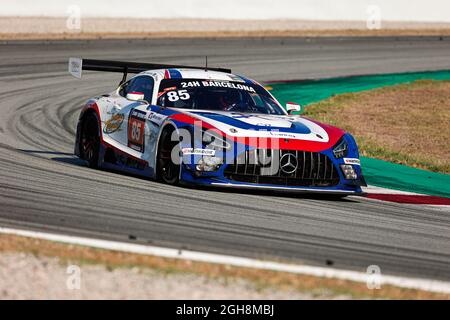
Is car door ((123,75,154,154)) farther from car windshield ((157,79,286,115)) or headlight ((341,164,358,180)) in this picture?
headlight ((341,164,358,180))

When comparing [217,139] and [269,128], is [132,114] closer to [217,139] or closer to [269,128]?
[217,139]

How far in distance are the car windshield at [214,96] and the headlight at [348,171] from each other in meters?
1.34

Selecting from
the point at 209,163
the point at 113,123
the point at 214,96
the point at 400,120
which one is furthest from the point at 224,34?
the point at 209,163

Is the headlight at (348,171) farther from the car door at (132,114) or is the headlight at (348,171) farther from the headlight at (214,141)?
the car door at (132,114)

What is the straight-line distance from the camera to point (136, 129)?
11305 mm

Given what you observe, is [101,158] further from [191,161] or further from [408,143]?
[408,143]

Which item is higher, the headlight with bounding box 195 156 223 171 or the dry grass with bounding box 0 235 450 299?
the headlight with bounding box 195 156 223 171

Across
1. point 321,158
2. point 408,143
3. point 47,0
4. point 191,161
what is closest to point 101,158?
point 191,161

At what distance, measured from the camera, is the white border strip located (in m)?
6.62

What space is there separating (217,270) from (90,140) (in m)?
6.04

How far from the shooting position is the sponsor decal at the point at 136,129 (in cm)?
1116

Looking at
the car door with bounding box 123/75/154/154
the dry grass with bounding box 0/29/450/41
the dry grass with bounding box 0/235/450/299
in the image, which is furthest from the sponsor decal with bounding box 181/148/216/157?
the dry grass with bounding box 0/29/450/41

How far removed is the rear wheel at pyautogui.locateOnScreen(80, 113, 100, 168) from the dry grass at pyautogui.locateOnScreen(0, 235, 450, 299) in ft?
16.4

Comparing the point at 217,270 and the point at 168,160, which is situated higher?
the point at 168,160
